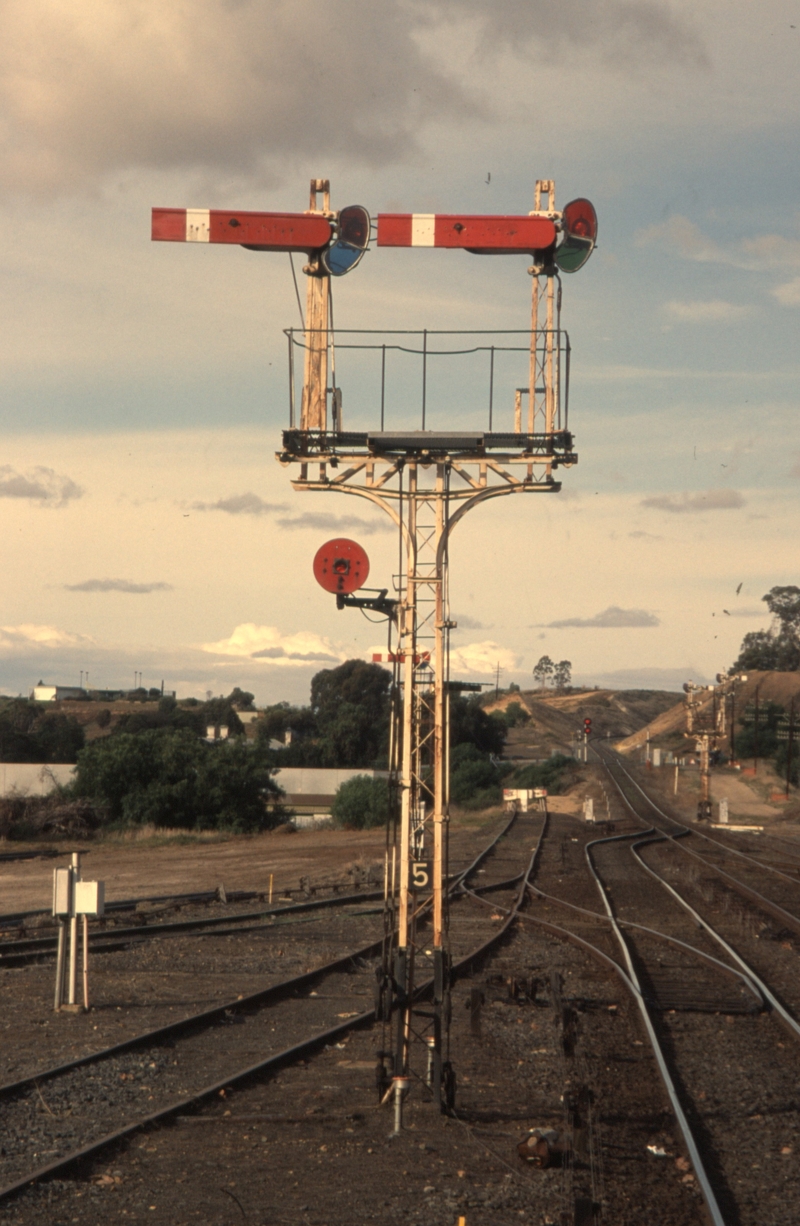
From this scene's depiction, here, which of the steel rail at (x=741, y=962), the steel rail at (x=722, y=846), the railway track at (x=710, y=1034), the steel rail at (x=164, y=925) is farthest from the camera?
the steel rail at (x=722, y=846)

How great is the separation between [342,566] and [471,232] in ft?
9.64

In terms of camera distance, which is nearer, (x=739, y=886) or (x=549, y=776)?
(x=739, y=886)

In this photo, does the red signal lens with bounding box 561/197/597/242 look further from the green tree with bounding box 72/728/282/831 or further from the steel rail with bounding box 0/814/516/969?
the green tree with bounding box 72/728/282/831

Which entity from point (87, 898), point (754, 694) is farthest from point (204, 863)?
point (754, 694)

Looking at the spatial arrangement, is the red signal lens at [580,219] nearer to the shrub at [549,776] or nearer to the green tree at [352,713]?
the green tree at [352,713]

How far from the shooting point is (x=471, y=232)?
9766 mm

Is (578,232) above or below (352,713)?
above

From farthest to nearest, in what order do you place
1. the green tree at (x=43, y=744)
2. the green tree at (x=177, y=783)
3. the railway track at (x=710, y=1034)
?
the green tree at (x=43, y=744) → the green tree at (x=177, y=783) → the railway track at (x=710, y=1034)

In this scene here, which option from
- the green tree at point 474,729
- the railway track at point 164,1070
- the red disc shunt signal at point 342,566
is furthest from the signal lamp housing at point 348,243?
the green tree at point 474,729

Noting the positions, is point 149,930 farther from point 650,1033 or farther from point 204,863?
point 204,863

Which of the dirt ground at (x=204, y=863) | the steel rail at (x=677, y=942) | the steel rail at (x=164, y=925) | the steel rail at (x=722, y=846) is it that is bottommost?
the dirt ground at (x=204, y=863)

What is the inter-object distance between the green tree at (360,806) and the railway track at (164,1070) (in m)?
34.6

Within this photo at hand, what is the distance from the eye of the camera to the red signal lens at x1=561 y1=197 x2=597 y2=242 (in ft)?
32.3

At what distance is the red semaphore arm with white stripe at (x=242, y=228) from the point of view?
379 inches
